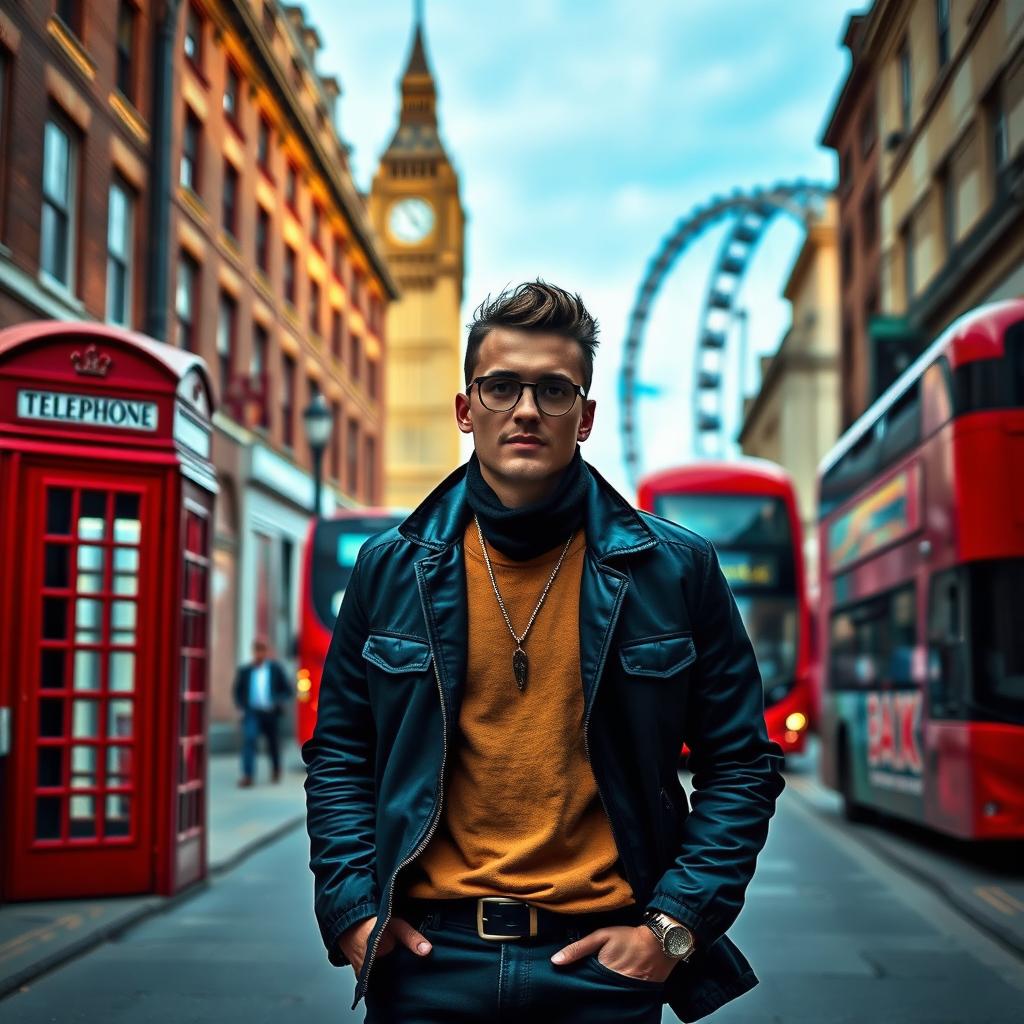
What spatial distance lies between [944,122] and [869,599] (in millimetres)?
7608

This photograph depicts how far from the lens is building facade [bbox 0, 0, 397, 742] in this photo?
11.4m

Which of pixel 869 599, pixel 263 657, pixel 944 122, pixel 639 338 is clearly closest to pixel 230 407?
pixel 263 657

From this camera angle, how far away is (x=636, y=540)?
107 inches

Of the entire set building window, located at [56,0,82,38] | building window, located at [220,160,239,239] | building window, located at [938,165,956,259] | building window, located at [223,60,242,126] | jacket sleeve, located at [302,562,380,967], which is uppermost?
building window, located at [223,60,242,126]

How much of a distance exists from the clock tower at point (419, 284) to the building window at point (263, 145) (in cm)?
3248

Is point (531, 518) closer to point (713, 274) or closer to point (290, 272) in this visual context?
point (290, 272)

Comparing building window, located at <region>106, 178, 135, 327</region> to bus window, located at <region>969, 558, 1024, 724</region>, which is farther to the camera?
building window, located at <region>106, 178, 135, 327</region>

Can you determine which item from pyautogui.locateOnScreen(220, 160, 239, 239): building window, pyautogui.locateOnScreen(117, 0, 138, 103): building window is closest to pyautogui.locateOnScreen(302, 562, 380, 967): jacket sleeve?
pyautogui.locateOnScreen(117, 0, 138, 103): building window

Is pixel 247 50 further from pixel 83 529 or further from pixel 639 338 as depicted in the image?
pixel 639 338

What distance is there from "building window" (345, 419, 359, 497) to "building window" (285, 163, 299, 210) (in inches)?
342

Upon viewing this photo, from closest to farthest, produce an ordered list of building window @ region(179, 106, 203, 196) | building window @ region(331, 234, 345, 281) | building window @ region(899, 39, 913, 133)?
building window @ region(899, 39, 913, 133)
building window @ region(179, 106, 203, 196)
building window @ region(331, 234, 345, 281)

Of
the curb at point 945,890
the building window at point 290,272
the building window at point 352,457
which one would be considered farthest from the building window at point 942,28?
the building window at point 352,457

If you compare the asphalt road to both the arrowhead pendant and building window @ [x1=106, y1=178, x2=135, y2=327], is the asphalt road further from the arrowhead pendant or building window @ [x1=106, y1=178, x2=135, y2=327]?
building window @ [x1=106, y1=178, x2=135, y2=327]

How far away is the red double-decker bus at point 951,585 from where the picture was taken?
392 inches
